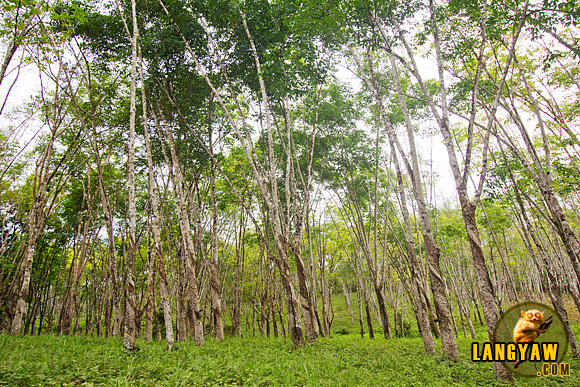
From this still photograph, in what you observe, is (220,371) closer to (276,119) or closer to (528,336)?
(528,336)

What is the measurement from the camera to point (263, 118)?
1100cm

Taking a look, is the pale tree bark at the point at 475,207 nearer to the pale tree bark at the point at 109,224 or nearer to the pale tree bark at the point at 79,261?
the pale tree bark at the point at 109,224

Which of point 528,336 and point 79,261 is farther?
point 79,261

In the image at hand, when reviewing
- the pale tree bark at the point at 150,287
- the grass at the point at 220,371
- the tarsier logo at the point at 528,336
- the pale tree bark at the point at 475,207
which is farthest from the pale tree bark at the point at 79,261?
the tarsier logo at the point at 528,336

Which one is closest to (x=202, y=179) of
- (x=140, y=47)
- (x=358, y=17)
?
(x=140, y=47)

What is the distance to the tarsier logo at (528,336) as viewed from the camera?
163 inches

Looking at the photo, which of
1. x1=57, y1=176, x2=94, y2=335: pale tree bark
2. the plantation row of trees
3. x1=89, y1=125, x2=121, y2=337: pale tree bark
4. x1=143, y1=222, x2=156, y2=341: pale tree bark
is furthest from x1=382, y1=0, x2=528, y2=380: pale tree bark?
x1=57, y1=176, x2=94, y2=335: pale tree bark

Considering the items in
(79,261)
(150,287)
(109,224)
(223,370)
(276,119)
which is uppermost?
(276,119)

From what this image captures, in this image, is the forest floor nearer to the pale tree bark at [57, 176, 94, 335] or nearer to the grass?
the grass

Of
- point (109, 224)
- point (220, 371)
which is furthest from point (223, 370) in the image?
point (109, 224)

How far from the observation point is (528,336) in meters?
4.13

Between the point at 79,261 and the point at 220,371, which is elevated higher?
the point at 79,261

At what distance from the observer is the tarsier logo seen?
415cm

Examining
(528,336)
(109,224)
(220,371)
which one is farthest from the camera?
(109,224)
